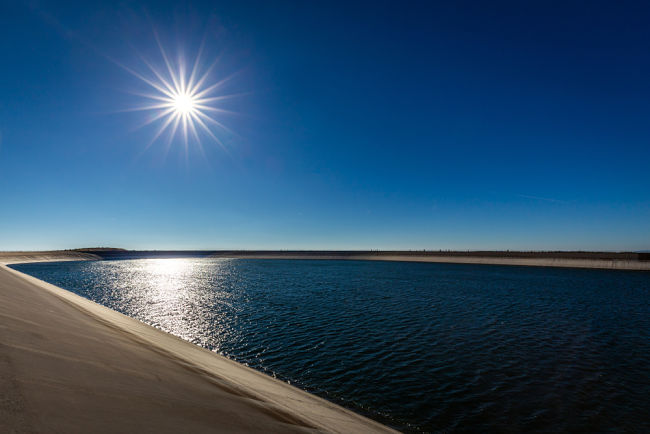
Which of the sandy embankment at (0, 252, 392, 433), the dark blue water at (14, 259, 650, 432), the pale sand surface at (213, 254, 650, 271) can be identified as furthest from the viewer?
the pale sand surface at (213, 254, 650, 271)

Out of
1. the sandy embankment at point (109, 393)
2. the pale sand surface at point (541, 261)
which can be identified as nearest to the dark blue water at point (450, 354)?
the sandy embankment at point (109, 393)

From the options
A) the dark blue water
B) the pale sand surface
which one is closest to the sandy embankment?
the dark blue water

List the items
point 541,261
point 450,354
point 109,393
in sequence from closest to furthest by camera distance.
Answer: point 109,393 → point 450,354 → point 541,261

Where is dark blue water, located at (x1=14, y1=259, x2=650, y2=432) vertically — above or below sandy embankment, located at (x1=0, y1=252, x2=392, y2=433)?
below

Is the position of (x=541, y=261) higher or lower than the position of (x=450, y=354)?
higher

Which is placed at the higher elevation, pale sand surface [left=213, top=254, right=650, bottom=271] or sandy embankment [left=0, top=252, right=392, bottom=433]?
sandy embankment [left=0, top=252, right=392, bottom=433]

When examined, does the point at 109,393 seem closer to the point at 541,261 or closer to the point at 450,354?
the point at 450,354

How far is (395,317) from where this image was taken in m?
20.5

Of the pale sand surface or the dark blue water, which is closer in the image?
the dark blue water

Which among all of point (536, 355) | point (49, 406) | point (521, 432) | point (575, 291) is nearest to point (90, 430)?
point (49, 406)

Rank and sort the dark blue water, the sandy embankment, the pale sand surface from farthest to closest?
the pale sand surface → the dark blue water → the sandy embankment

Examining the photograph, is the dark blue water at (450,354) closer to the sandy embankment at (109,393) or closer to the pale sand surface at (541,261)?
the sandy embankment at (109,393)

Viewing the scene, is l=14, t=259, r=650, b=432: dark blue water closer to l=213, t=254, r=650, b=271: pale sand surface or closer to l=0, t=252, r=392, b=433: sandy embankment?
l=0, t=252, r=392, b=433: sandy embankment

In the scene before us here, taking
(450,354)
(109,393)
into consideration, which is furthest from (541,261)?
(109,393)
